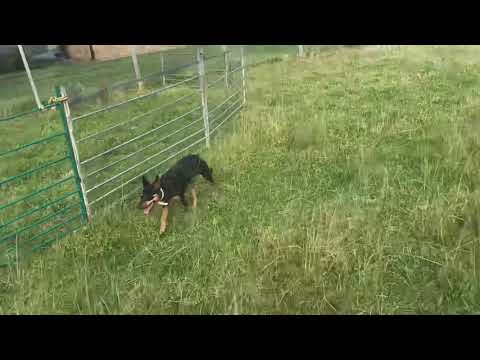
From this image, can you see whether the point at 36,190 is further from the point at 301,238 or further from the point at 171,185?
the point at 301,238

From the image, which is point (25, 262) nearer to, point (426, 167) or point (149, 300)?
point (149, 300)

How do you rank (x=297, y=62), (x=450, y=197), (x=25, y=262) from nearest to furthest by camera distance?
1. (x=25, y=262)
2. (x=450, y=197)
3. (x=297, y=62)

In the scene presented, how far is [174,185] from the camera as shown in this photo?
4.46 metres

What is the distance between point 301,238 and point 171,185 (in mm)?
1761

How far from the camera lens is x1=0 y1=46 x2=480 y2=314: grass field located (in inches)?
122

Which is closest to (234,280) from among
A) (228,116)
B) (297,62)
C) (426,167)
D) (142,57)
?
(426,167)

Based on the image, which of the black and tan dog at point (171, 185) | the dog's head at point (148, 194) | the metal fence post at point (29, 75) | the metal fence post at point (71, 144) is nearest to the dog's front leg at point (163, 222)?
the black and tan dog at point (171, 185)

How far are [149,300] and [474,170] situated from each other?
4.52 meters

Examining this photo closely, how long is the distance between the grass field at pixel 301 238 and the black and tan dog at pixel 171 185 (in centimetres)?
24

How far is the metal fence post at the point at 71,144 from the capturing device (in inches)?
156

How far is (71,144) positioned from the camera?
163 inches

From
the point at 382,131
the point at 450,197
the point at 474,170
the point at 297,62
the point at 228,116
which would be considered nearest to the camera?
the point at 450,197

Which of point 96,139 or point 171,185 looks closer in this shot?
point 171,185

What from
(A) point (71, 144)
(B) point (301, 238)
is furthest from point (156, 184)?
(B) point (301, 238)
